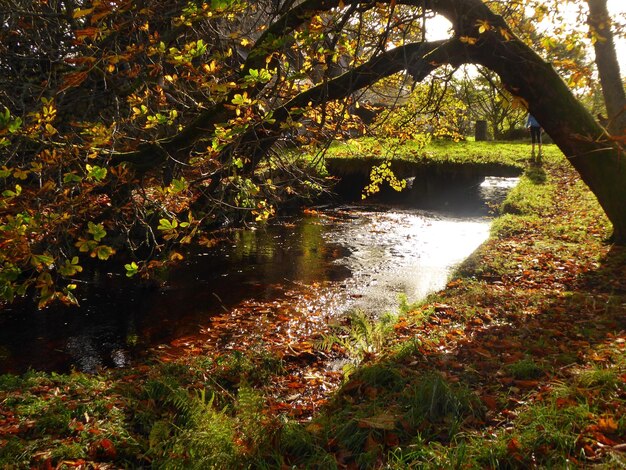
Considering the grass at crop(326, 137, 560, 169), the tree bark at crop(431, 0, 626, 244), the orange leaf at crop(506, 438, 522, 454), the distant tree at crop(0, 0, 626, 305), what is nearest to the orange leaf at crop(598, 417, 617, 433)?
the orange leaf at crop(506, 438, 522, 454)

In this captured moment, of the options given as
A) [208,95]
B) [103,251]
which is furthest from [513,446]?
[208,95]

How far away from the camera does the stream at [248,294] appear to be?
22.2 feet

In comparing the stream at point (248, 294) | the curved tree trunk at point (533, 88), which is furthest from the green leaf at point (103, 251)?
the curved tree trunk at point (533, 88)

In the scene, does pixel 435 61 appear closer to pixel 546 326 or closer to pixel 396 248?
pixel 546 326

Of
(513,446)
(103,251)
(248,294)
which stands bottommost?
(248,294)

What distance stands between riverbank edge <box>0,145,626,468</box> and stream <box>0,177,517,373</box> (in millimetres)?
1293

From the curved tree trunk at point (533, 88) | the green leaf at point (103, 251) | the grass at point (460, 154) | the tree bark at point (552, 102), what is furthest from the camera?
the grass at point (460, 154)

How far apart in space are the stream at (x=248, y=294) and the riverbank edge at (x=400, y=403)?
50.9 inches

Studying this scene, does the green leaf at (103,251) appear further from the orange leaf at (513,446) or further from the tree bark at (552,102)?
the tree bark at (552,102)

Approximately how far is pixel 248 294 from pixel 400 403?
534 centimetres

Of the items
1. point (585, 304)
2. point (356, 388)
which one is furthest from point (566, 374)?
point (585, 304)

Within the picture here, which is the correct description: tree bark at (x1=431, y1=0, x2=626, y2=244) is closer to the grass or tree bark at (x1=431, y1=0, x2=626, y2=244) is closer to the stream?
the stream

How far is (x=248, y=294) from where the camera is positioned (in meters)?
8.82

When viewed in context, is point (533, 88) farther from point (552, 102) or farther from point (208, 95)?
point (208, 95)
